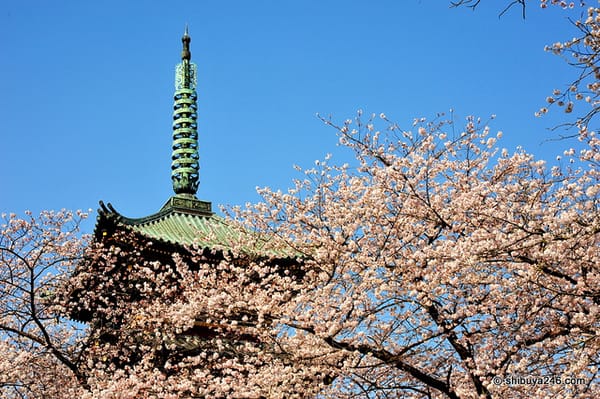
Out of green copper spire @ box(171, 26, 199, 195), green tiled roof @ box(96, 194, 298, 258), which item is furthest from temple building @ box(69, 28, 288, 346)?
green copper spire @ box(171, 26, 199, 195)

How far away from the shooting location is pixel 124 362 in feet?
46.4

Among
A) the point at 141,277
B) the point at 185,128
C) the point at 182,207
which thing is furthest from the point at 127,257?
the point at 185,128

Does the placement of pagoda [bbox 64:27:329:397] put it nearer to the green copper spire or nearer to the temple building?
the temple building

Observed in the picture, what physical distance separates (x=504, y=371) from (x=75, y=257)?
8385 mm

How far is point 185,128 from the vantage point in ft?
68.1

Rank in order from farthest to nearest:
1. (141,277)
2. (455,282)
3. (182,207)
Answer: (182,207) < (141,277) < (455,282)

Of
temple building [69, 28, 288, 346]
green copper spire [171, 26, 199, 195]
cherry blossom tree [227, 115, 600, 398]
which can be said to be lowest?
cherry blossom tree [227, 115, 600, 398]

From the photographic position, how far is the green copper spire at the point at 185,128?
63.8 ft

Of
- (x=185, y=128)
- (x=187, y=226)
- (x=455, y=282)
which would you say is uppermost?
(x=185, y=128)

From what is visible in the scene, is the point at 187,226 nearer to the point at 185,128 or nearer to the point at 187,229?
the point at 187,229

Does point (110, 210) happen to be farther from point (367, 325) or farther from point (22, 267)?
point (367, 325)

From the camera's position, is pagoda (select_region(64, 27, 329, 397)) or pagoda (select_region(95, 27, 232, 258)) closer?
pagoda (select_region(64, 27, 329, 397))

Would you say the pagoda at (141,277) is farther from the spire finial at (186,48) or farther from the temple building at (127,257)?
the spire finial at (186,48)

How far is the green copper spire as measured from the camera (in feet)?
63.8
